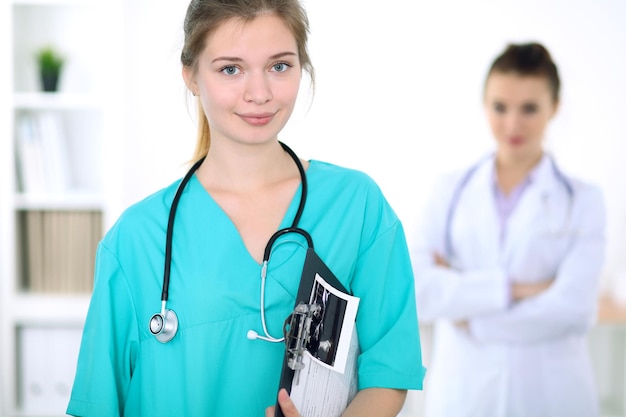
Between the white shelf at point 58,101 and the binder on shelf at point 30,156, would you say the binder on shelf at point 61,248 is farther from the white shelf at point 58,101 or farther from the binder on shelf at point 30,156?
the white shelf at point 58,101

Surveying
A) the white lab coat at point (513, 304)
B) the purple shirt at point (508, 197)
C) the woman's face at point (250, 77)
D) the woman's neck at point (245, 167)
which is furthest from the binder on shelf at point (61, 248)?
the woman's face at point (250, 77)

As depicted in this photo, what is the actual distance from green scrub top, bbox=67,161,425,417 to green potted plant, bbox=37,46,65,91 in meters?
1.72

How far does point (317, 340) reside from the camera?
1.09 meters

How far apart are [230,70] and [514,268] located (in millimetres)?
1702

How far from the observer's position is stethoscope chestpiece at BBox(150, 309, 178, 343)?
3.69ft

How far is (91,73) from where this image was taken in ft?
9.56

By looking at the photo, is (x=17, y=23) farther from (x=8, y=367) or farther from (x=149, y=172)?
(x=8, y=367)

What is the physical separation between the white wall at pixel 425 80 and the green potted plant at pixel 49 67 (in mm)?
250

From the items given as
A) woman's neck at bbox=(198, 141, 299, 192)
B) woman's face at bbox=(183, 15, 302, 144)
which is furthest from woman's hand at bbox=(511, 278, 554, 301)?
woman's face at bbox=(183, 15, 302, 144)

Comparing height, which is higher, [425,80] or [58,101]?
[425,80]

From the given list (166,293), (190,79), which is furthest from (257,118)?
(166,293)

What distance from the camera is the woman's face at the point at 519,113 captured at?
267 cm

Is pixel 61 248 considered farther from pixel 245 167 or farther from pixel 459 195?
pixel 245 167

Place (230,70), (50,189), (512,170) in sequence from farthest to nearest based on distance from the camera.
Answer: (50,189) → (512,170) → (230,70)
